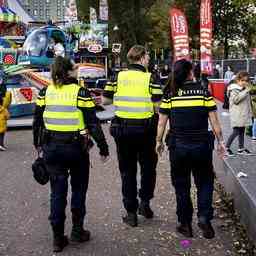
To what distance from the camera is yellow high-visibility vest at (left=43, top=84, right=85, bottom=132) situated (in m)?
5.79

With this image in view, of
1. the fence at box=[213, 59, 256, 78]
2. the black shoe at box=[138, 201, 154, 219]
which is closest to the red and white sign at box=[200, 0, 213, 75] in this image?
the fence at box=[213, 59, 256, 78]

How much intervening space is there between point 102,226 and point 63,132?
1.36 m

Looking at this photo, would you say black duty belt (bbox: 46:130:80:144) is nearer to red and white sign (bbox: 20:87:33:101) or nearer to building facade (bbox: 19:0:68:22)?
A: red and white sign (bbox: 20:87:33:101)

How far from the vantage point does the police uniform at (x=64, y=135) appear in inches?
228

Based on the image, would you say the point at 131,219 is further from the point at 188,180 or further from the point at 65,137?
the point at 65,137

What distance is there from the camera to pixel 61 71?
227 inches

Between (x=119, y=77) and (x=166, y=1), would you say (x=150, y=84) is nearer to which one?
(x=119, y=77)

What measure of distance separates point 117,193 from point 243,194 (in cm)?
219

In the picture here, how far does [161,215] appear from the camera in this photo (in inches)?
281

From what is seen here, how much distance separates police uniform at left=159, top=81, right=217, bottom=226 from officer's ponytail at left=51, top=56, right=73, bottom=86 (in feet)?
3.47

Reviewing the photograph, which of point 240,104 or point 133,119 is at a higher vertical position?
point 133,119

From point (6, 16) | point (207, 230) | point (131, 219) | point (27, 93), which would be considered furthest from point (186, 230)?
point (6, 16)

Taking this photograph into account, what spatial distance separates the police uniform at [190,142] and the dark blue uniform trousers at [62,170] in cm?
94

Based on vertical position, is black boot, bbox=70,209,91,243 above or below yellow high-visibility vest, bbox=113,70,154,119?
below
